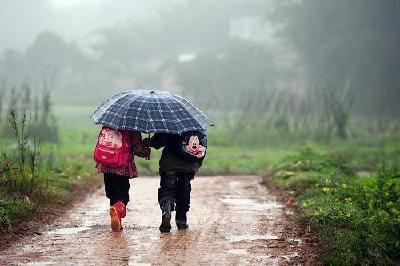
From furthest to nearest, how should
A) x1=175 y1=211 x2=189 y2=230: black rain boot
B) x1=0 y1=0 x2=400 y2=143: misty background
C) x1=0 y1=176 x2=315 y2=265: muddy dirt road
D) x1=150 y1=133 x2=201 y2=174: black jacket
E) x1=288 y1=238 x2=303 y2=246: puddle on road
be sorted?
1. x1=0 y1=0 x2=400 y2=143: misty background
2. x1=175 y1=211 x2=189 y2=230: black rain boot
3. x1=150 y1=133 x2=201 y2=174: black jacket
4. x1=288 y1=238 x2=303 y2=246: puddle on road
5. x1=0 y1=176 x2=315 y2=265: muddy dirt road

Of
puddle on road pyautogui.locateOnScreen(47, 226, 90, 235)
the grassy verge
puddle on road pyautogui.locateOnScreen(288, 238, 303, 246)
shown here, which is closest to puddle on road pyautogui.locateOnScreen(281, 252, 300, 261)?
the grassy verge

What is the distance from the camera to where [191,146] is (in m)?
8.32

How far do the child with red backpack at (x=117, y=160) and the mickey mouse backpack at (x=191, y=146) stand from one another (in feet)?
1.37

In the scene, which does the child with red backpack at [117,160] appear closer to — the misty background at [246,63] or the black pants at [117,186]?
the black pants at [117,186]

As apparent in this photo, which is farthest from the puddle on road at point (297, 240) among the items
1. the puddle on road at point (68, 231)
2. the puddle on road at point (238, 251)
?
the puddle on road at point (68, 231)

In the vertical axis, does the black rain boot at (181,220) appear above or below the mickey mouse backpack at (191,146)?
below

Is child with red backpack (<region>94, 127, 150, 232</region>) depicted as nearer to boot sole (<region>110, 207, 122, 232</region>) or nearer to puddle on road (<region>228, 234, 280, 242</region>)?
boot sole (<region>110, 207, 122, 232</region>)

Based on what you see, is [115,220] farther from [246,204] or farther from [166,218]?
[246,204]

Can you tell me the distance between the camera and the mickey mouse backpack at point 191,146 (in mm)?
8297

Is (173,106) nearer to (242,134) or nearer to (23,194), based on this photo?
(23,194)

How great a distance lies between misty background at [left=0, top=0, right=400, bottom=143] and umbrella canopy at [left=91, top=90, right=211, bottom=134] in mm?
17457

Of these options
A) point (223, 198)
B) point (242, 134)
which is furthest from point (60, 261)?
point (242, 134)

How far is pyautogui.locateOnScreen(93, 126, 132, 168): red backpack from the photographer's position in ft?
26.7

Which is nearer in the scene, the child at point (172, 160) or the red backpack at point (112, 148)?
the red backpack at point (112, 148)
